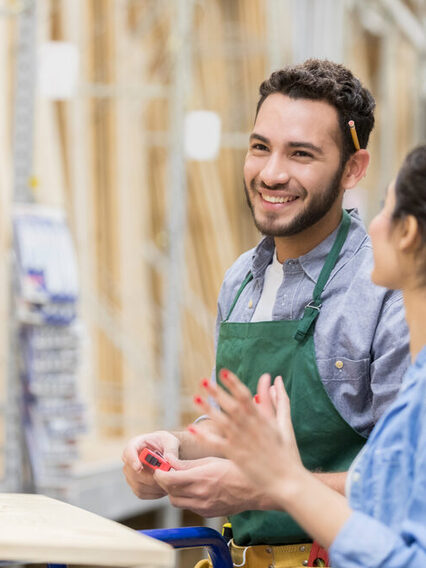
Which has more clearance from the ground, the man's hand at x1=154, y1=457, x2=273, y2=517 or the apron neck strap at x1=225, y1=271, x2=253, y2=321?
the apron neck strap at x1=225, y1=271, x2=253, y2=321

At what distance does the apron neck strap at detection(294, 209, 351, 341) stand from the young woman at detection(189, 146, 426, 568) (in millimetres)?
426

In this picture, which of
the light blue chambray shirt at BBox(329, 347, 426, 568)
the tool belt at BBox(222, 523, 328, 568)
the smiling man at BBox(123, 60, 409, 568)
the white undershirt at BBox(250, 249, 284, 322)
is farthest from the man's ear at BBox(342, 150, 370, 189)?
the tool belt at BBox(222, 523, 328, 568)

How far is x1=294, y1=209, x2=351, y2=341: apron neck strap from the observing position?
6.64 ft

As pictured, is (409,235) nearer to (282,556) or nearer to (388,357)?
(388,357)

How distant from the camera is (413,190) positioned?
1.54 metres

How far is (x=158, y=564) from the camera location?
1.41m

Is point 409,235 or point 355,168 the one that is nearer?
point 409,235

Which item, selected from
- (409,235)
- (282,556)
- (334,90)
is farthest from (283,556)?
(334,90)

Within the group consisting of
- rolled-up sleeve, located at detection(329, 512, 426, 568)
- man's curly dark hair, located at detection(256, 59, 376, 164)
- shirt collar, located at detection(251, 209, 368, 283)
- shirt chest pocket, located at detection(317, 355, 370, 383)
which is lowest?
rolled-up sleeve, located at detection(329, 512, 426, 568)

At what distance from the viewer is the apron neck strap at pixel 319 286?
79.7 inches

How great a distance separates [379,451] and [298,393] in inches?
19.3

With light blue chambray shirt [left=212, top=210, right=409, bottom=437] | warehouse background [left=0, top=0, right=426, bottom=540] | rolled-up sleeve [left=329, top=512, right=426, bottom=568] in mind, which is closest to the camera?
rolled-up sleeve [left=329, top=512, right=426, bottom=568]

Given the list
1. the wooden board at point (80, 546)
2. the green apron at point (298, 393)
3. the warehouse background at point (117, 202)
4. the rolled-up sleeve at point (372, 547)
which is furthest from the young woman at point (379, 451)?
the warehouse background at point (117, 202)

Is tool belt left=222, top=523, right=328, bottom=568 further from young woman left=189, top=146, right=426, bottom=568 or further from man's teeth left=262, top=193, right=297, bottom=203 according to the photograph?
man's teeth left=262, top=193, right=297, bottom=203
